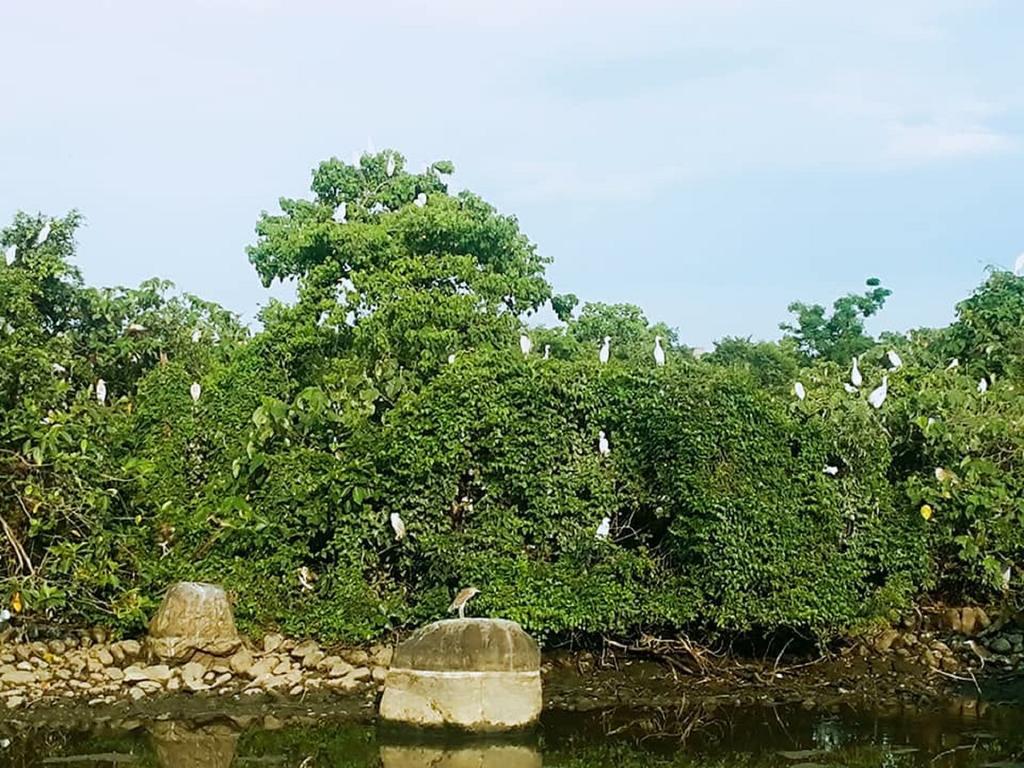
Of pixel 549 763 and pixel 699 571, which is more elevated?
pixel 699 571

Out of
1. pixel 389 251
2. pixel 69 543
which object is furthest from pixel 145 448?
pixel 389 251

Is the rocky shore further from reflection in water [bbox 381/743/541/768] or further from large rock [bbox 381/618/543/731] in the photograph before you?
reflection in water [bbox 381/743/541/768]

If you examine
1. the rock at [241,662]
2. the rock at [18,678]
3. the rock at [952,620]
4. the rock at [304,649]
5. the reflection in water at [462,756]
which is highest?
the rock at [952,620]

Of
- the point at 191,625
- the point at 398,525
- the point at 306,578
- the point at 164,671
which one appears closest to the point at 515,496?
the point at 398,525

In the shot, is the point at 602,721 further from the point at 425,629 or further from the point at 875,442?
the point at 875,442

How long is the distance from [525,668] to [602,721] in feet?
3.46

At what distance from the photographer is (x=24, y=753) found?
8.95 metres

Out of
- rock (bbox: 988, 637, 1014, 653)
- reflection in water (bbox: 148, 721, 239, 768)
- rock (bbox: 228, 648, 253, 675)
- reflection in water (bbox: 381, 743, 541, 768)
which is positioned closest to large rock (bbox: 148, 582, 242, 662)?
rock (bbox: 228, 648, 253, 675)

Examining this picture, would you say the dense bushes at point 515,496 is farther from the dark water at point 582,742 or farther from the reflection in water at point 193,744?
the reflection in water at point 193,744

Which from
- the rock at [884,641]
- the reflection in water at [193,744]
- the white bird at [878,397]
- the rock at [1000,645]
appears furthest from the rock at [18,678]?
the rock at [1000,645]

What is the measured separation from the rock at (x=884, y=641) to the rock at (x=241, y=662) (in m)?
6.05

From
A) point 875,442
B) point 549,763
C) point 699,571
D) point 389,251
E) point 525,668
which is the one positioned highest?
point 389,251

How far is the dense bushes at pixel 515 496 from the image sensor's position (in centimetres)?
1098

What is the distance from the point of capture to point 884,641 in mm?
11945
